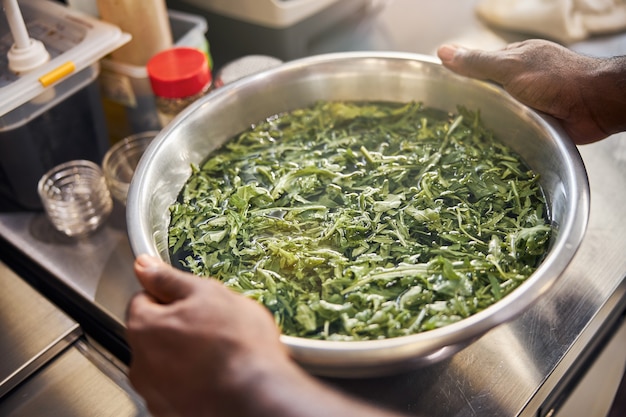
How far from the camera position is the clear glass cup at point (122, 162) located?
5.58 feet

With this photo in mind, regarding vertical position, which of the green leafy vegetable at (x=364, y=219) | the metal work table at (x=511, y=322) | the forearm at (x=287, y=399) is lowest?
the metal work table at (x=511, y=322)

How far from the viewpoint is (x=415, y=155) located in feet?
5.06

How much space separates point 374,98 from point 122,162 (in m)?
0.73

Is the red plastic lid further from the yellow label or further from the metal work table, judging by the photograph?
the metal work table

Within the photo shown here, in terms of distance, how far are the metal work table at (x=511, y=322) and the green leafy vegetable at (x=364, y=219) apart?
19 cm

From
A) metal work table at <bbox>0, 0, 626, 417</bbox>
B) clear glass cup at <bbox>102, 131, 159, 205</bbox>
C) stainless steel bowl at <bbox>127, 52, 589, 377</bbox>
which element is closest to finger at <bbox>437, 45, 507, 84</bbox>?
stainless steel bowl at <bbox>127, 52, 589, 377</bbox>

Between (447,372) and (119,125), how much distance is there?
1290 mm

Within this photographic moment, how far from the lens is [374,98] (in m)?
1.71

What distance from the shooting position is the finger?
1.52 meters

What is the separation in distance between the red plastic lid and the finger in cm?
64

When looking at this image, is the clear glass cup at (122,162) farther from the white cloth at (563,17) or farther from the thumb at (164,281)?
the white cloth at (563,17)

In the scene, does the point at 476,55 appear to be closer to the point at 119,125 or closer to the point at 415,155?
the point at 415,155

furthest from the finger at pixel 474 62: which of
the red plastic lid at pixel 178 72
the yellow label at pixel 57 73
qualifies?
the yellow label at pixel 57 73

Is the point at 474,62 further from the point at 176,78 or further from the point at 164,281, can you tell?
the point at 164,281
